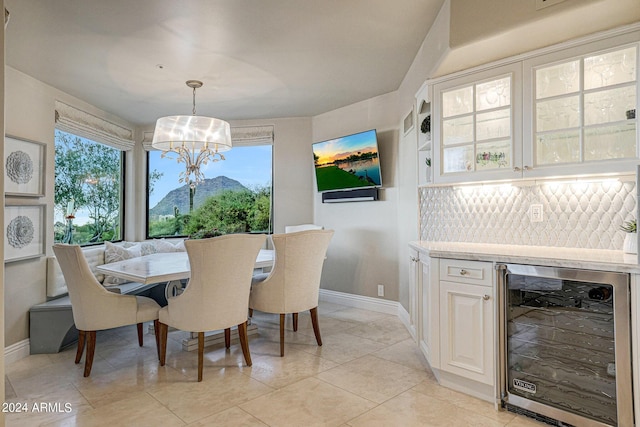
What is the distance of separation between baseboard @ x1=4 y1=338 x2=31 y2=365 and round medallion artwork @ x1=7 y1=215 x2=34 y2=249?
2.69 ft

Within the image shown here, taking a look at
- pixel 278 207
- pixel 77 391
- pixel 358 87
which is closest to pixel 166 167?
pixel 278 207

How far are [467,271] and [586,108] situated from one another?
1.21 meters

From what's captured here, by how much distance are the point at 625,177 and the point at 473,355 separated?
1.41 m

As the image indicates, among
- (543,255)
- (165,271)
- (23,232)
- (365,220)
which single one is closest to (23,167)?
(23,232)

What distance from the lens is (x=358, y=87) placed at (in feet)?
13.2

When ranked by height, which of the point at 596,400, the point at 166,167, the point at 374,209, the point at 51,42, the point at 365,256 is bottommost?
the point at 596,400

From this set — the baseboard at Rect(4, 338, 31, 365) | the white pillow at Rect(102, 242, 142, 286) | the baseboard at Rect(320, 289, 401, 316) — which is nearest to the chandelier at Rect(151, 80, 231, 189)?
the white pillow at Rect(102, 242, 142, 286)

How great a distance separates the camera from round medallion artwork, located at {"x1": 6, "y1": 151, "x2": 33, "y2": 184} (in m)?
3.12

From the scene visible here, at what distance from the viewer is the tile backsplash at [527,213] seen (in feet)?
7.49

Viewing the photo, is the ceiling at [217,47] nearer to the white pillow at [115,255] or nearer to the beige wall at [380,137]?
the beige wall at [380,137]

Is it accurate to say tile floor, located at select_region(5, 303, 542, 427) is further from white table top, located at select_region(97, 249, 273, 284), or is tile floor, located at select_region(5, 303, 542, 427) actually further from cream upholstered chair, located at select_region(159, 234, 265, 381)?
Answer: white table top, located at select_region(97, 249, 273, 284)

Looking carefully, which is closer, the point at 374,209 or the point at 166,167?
the point at 374,209

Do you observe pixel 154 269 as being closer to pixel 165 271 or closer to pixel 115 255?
pixel 165 271

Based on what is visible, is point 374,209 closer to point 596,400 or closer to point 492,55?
point 492,55
